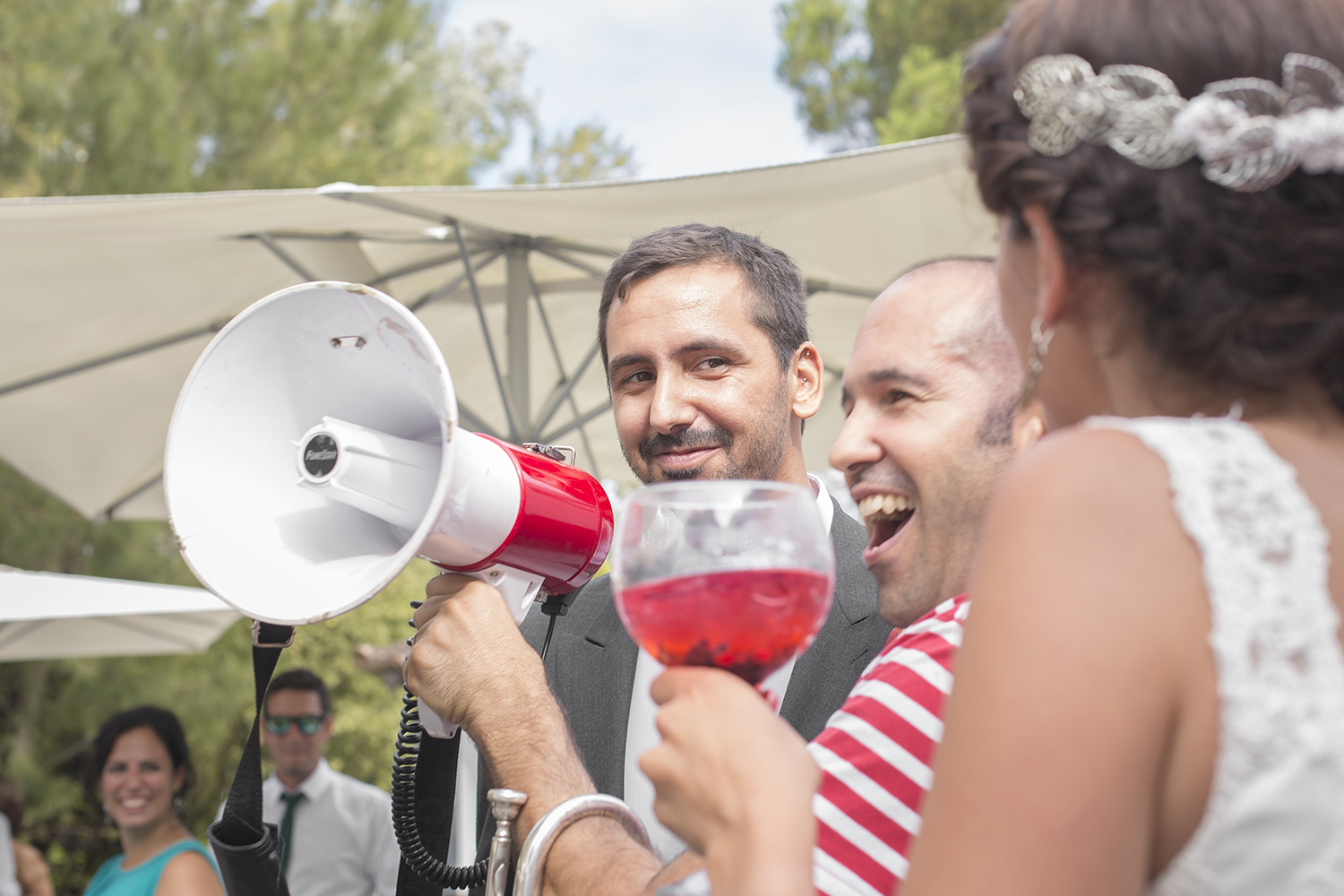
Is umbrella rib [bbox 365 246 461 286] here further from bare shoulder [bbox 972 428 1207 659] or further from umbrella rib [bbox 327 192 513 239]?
bare shoulder [bbox 972 428 1207 659]

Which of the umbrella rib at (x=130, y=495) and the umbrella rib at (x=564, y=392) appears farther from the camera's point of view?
the umbrella rib at (x=130, y=495)

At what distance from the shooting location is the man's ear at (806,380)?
2572mm

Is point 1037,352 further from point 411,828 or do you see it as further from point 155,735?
point 155,735

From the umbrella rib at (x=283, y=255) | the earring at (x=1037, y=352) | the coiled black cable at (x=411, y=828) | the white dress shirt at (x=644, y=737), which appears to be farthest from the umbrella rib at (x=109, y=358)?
the earring at (x=1037, y=352)

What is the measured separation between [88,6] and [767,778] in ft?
30.0

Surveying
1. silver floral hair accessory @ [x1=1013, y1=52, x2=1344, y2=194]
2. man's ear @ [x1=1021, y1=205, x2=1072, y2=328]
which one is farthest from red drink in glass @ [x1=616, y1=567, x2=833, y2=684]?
silver floral hair accessory @ [x1=1013, y1=52, x2=1344, y2=194]

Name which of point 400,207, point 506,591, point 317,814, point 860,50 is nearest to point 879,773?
point 506,591

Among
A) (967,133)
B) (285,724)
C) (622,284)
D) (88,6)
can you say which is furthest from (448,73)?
(967,133)

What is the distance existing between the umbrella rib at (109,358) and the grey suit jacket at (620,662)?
9.59 feet

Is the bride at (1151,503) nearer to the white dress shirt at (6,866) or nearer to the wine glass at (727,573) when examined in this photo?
the wine glass at (727,573)

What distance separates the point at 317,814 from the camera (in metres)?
5.17

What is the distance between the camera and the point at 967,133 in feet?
3.34

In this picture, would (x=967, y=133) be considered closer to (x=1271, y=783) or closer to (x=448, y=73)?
(x=1271, y=783)

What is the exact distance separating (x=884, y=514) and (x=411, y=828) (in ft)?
3.17
